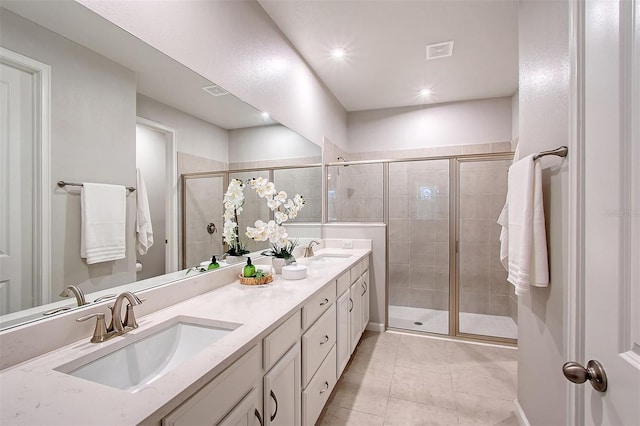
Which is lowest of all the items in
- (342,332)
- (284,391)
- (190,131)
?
(342,332)

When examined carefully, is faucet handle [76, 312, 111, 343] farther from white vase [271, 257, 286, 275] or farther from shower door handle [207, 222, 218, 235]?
white vase [271, 257, 286, 275]

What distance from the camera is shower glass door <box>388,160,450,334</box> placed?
303cm

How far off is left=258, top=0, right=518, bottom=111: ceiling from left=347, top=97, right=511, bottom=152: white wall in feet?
0.59

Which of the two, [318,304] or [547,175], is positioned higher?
[547,175]

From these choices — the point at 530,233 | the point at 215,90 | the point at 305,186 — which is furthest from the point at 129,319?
the point at 305,186

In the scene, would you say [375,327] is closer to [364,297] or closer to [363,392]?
[364,297]

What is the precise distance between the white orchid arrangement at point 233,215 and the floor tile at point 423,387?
1.48 metres

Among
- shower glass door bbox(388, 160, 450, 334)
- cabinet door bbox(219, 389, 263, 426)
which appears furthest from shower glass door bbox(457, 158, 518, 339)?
cabinet door bbox(219, 389, 263, 426)

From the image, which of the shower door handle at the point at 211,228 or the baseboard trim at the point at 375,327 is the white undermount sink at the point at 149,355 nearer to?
the shower door handle at the point at 211,228

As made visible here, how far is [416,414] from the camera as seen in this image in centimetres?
178

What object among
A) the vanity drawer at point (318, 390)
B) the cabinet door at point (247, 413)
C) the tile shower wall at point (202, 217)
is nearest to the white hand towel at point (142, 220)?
the tile shower wall at point (202, 217)

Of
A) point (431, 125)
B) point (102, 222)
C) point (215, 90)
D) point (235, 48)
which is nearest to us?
point (102, 222)

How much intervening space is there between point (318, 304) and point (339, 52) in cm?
221

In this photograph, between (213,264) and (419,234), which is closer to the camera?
(213,264)
